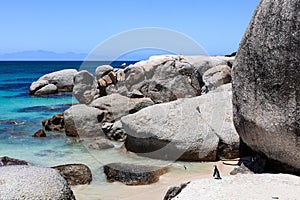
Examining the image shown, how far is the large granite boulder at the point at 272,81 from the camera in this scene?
5.71 metres

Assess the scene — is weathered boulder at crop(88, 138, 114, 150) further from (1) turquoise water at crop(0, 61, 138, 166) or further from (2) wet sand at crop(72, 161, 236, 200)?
(2) wet sand at crop(72, 161, 236, 200)

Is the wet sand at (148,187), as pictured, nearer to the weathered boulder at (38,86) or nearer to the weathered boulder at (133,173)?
the weathered boulder at (133,173)

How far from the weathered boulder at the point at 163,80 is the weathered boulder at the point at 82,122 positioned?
3.04m

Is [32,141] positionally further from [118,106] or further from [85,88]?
[85,88]

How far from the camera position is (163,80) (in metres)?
15.4

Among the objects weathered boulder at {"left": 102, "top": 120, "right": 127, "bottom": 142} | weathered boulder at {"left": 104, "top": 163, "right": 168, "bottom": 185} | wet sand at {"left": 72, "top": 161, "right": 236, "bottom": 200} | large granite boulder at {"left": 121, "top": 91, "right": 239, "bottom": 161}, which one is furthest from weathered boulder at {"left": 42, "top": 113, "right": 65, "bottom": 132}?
wet sand at {"left": 72, "top": 161, "right": 236, "bottom": 200}

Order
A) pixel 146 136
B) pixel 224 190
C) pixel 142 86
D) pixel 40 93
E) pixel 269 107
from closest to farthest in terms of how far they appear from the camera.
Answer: pixel 224 190
pixel 269 107
pixel 146 136
pixel 142 86
pixel 40 93

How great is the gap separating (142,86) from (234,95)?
9209mm

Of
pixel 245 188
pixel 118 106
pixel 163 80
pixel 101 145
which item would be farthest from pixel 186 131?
pixel 163 80

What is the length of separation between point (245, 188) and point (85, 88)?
49.0 feet

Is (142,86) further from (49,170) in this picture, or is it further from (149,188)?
(49,170)

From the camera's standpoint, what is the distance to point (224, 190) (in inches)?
201

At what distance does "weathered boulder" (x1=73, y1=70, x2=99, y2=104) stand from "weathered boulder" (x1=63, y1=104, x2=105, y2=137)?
6.00 meters

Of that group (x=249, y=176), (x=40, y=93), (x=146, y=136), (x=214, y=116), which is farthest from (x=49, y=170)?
(x=40, y=93)
